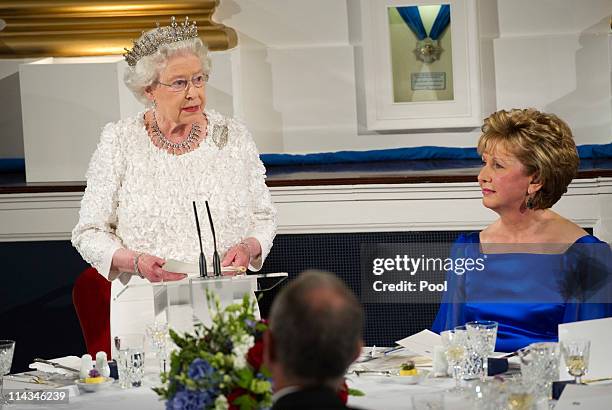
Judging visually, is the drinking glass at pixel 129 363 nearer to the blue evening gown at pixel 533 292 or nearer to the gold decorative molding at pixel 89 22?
the blue evening gown at pixel 533 292

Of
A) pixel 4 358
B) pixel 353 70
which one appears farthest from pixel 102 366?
pixel 353 70

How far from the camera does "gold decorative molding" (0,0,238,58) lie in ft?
18.0

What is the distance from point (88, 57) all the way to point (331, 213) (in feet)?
4.73

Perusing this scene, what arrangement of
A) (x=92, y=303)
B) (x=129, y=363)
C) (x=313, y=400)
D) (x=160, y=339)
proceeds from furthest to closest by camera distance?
(x=92, y=303) < (x=160, y=339) < (x=129, y=363) < (x=313, y=400)

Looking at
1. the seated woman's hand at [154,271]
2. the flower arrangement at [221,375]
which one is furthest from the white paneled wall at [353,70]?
the flower arrangement at [221,375]

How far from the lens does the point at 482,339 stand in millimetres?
2803

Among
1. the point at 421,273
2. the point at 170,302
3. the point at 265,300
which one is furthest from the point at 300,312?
the point at 265,300

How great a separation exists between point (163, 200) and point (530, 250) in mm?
1179

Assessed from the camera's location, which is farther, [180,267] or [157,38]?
[157,38]

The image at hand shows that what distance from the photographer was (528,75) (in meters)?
5.71

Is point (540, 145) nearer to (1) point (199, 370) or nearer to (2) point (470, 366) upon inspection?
(2) point (470, 366)

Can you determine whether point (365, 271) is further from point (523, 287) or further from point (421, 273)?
point (523, 287)

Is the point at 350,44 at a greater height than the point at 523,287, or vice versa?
the point at 350,44

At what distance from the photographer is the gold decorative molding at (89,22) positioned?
5480 millimetres
